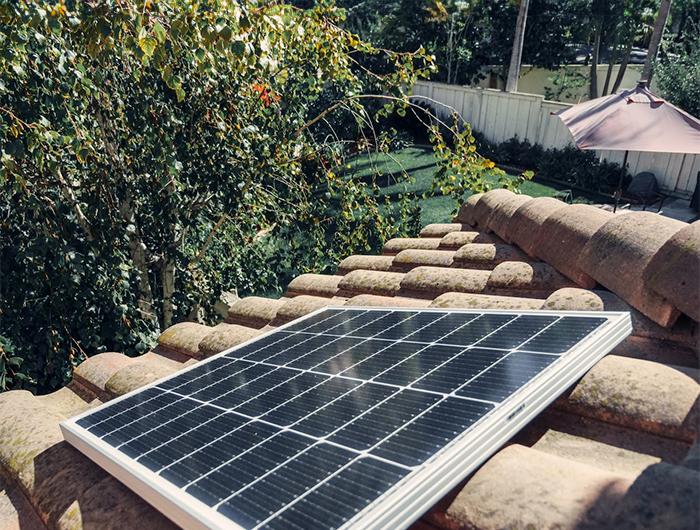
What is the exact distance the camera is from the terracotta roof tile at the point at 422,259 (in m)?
6.62

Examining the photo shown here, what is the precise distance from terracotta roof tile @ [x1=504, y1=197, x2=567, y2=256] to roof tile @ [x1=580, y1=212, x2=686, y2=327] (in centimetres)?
119

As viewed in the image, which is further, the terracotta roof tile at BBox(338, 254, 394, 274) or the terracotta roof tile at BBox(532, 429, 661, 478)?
the terracotta roof tile at BBox(338, 254, 394, 274)

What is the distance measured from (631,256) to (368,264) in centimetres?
418

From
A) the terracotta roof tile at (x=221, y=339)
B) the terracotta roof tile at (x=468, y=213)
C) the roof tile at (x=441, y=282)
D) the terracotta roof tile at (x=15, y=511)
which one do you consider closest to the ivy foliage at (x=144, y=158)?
the terracotta roof tile at (x=468, y=213)

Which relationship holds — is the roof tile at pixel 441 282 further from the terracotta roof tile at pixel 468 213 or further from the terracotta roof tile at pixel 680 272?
the terracotta roof tile at pixel 468 213

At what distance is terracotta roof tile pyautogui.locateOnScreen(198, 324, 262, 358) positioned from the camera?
5161mm

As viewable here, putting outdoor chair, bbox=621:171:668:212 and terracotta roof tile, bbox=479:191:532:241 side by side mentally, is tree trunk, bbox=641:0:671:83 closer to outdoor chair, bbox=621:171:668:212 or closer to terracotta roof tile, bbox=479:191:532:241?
outdoor chair, bbox=621:171:668:212

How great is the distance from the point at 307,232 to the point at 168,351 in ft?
16.1

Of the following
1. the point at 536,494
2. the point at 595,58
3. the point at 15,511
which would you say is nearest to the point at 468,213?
the point at 536,494

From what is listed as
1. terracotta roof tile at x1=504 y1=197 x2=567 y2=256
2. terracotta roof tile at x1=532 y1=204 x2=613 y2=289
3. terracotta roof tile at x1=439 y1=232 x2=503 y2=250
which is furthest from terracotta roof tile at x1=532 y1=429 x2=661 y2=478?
terracotta roof tile at x1=439 y1=232 x2=503 y2=250

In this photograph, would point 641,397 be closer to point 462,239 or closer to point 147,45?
point 147,45

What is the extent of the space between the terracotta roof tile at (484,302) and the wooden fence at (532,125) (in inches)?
645

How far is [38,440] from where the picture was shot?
363cm

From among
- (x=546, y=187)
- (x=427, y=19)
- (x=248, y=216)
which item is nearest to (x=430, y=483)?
(x=248, y=216)
